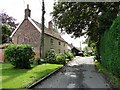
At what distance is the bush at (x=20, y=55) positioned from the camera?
2716 cm

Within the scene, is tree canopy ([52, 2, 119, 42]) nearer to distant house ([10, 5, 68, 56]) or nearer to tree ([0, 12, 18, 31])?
distant house ([10, 5, 68, 56])


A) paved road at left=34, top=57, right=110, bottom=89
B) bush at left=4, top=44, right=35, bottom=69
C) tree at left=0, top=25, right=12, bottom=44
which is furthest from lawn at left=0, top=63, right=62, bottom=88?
tree at left=0, top=25, right=12, bottom=44

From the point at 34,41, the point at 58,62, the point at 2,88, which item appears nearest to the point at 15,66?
the point at 58,62

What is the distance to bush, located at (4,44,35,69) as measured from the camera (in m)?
27.2

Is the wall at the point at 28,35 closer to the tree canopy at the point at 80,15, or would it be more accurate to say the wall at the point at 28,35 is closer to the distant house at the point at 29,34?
the distant house at the point at 29,34

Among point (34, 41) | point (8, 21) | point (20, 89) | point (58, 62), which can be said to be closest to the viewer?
point (20, 89)

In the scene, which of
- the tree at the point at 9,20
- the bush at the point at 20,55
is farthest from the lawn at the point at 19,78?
the tree at the point at 9,20

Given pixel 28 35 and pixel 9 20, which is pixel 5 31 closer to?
pixel 9 20

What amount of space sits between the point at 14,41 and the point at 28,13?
614 centimetres

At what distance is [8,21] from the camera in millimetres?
72375

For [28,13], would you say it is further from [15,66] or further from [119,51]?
[119,51]

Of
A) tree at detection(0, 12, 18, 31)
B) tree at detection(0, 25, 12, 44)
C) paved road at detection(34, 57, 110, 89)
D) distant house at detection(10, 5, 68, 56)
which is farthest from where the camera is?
tree at detection(0, 12, 18, 31)

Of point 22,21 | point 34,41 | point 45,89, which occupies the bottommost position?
point 45,89

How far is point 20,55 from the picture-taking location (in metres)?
27.1
